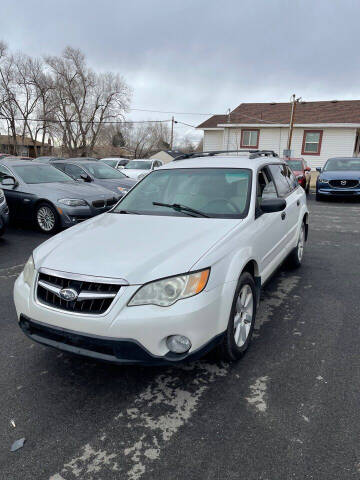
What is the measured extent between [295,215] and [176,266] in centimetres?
305

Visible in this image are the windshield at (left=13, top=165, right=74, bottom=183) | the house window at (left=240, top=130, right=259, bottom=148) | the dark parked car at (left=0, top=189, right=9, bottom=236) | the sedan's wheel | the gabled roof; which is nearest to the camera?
the dark parked car at (left=0, top=189, right=9, bottom=236)

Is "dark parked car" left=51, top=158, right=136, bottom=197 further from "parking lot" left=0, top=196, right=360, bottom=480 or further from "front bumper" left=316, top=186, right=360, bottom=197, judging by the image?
"front bumper" left=316, top=186, right=360, bottom=197

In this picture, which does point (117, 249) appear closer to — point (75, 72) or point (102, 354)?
point (102, 354)

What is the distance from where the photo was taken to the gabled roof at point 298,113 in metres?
Answer: 24.8

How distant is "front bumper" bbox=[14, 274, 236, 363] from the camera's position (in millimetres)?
2277

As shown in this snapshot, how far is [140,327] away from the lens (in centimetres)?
227

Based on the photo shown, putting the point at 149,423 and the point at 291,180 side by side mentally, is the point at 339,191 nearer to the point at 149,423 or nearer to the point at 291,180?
the point at 291,180

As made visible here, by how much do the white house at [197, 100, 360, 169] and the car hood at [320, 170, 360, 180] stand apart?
11.5 m

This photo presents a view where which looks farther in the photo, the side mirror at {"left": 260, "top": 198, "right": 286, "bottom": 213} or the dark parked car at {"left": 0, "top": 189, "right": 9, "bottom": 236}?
the dark parked car at {"left": 0, "top": 189, "right": 9, "bottom": 236}

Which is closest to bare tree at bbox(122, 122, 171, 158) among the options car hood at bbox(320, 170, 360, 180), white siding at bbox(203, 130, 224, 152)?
white siding at bbox(203, 130, 224, 152)

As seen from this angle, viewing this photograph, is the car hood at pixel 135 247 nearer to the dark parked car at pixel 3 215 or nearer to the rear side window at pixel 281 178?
the rear side window at pixel 281 178

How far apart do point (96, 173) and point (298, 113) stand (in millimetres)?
20235

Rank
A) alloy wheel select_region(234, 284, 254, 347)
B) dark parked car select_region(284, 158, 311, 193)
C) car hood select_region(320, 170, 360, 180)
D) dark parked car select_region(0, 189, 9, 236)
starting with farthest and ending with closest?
dark parked car select_region(284, 158, 311, 193), car hood select_region(320, 170, 360, 180), dark parked car select_region(0, 189, 9, 236), alloy wheel select_region(234, 284, 254, 347)

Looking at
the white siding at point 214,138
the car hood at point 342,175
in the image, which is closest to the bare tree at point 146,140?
the white siding at point 214,138
